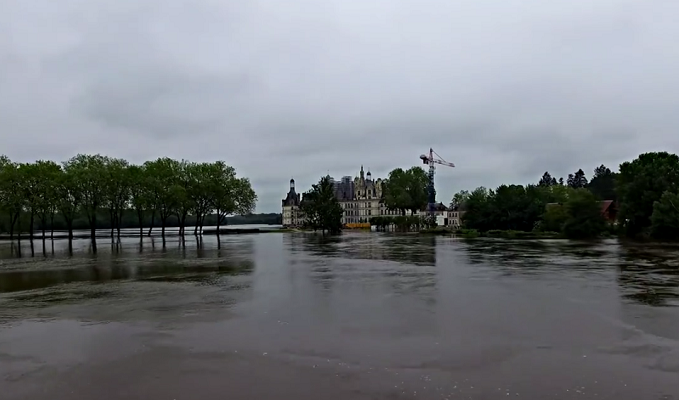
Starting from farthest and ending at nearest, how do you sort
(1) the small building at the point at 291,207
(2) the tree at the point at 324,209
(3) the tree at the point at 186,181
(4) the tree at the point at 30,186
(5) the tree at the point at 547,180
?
(5) the tree at the point at 547,180, (1) the small building at the point at 291,207, (2) the tree at the point at 324,209, (3) the tree at the point at 186,181, (4) the tree at the point at 30,186

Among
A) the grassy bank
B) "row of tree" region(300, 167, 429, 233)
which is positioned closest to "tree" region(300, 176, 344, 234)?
"row of tree" region(300, 167, 429, 233)

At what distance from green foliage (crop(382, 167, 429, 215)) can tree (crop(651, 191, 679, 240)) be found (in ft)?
270

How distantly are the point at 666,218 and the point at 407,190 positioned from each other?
91950 millimetres

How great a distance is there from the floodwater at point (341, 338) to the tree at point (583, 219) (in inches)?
1830

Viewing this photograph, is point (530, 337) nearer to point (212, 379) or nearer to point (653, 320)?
point (653, 320)

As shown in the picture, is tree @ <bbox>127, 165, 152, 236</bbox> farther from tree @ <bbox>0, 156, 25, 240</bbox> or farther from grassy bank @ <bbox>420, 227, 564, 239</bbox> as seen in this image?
grassy bank @ <bbox>420, 227, 564, 239</bbox>

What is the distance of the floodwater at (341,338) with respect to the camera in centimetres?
738

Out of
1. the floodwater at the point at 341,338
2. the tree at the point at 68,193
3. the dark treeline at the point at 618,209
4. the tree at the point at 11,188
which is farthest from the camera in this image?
the tree at the point at 68,193

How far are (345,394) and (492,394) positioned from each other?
82.6 inches

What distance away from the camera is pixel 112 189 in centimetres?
6650

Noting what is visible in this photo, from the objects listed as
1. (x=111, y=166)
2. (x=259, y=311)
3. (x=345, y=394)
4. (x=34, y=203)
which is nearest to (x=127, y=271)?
(x=259, y=311)

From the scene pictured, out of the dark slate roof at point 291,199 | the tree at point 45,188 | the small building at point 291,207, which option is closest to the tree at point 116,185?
the tree at point 45,188

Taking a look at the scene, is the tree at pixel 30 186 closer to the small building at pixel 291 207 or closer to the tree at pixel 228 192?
the tree at pixel 228 192

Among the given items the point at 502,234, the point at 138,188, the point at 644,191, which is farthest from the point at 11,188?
the point at 644,191
